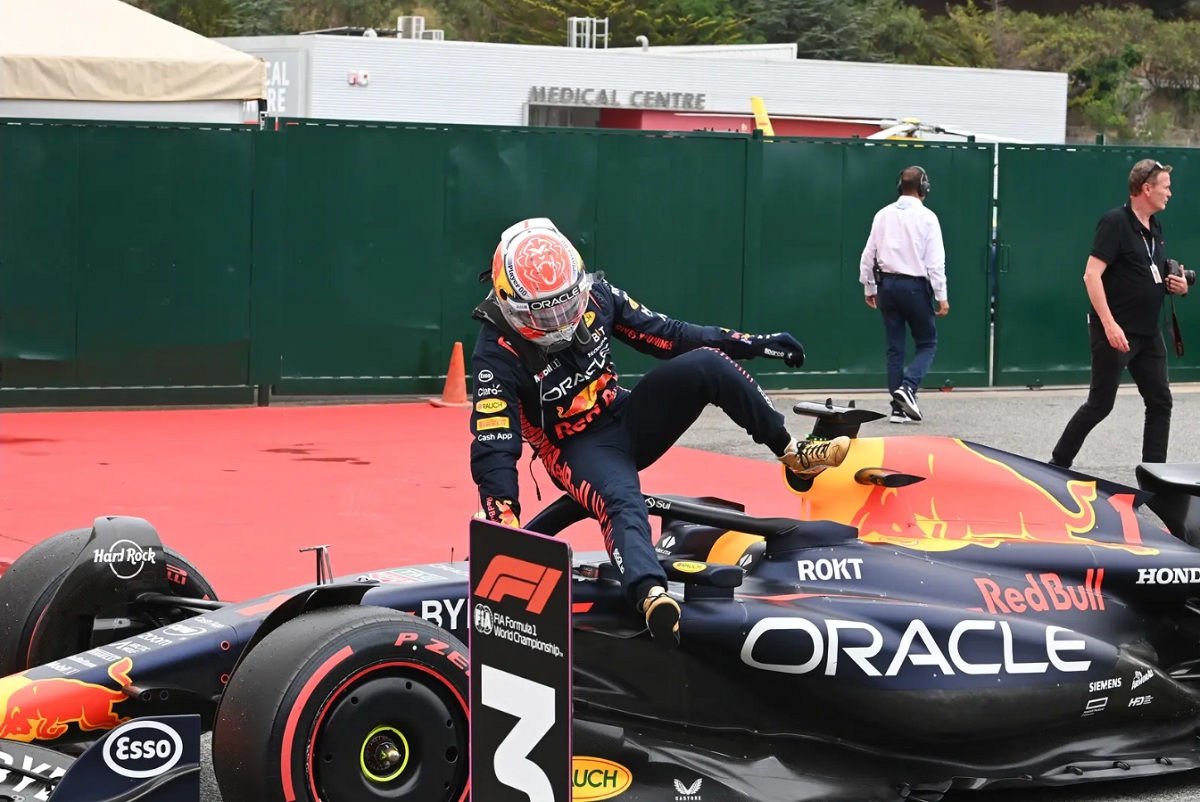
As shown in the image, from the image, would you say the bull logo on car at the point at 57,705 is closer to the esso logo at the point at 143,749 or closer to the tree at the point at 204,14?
the esso logo at the point at 143,749

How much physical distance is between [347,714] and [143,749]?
512 mm

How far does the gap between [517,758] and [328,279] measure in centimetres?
1119

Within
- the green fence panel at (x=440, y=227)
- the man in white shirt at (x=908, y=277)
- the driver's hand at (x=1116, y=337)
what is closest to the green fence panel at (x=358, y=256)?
the green fence panel at (x=440, y=227)

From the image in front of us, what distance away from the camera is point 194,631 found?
5.04m

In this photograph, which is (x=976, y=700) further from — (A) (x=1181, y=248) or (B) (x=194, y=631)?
(A) (x=1181, y=248)

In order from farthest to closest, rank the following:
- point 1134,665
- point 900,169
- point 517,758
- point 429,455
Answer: point 900,169 → point 429,455 → point 1134,665 → point 517,758

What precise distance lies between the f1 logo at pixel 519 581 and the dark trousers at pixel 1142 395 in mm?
7020

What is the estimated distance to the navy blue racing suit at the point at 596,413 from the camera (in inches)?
212

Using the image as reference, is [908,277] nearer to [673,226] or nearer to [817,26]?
[673,226]

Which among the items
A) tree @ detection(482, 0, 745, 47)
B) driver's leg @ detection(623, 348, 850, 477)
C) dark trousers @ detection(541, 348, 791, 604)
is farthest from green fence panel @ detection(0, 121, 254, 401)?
tree @ detection(482, 0, 745, 47)

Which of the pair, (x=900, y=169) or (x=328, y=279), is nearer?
(x=328, y=279)

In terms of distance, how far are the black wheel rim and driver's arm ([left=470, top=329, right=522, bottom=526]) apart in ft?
2.73

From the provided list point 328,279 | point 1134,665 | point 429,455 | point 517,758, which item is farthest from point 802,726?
point 328,279

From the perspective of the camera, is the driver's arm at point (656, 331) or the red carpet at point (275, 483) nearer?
the driver's arm at point (656, 331)
